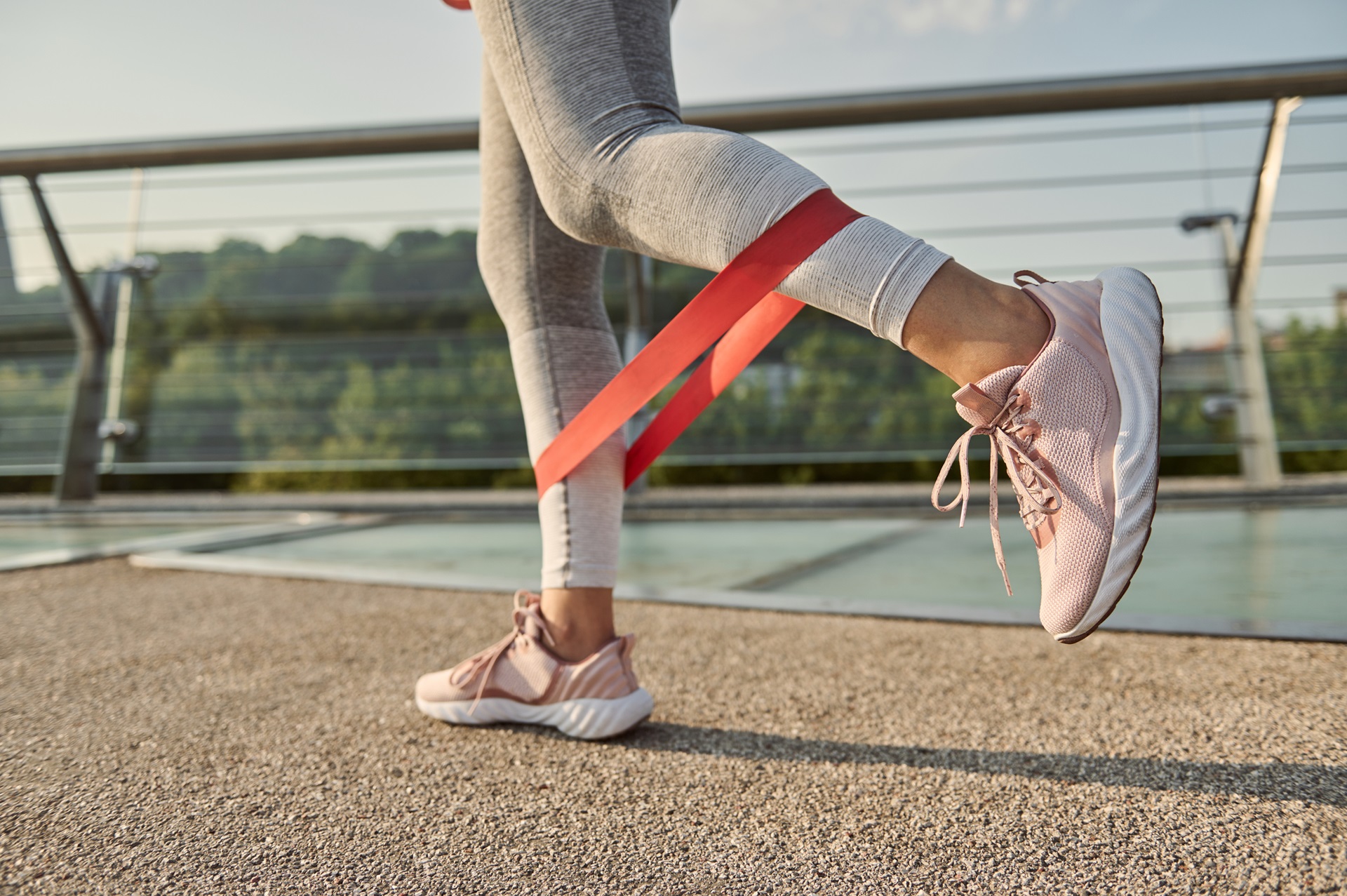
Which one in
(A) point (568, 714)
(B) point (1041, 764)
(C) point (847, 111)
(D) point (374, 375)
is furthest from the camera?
(D) point (374, 375)

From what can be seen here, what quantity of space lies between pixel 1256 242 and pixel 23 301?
387cm

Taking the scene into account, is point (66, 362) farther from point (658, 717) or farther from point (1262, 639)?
point (1262, 639)

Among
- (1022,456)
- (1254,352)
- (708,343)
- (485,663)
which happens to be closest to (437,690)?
(485,663)

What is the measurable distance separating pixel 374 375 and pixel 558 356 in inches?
85.3

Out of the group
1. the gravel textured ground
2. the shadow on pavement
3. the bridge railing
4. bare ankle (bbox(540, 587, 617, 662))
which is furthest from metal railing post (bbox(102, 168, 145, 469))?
the shadow on pavement

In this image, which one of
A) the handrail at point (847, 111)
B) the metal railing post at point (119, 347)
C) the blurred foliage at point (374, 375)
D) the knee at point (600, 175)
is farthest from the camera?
the metal railing post at point (119, 347)

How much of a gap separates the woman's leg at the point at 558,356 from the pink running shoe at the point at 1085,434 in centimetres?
35

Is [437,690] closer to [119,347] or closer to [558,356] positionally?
[558,356]

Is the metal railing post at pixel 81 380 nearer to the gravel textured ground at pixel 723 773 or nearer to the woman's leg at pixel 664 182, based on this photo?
the gravel textured ground at pixel 723 773

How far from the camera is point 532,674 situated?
2.55 feet

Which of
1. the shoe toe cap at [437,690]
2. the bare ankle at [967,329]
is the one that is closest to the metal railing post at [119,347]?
the shoe toe cap at [437,690]

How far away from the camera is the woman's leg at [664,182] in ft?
1.78

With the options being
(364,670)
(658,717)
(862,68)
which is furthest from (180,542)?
(862,68)

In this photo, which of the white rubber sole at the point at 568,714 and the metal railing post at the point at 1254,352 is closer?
the white rubber sole at the point at 568,714
